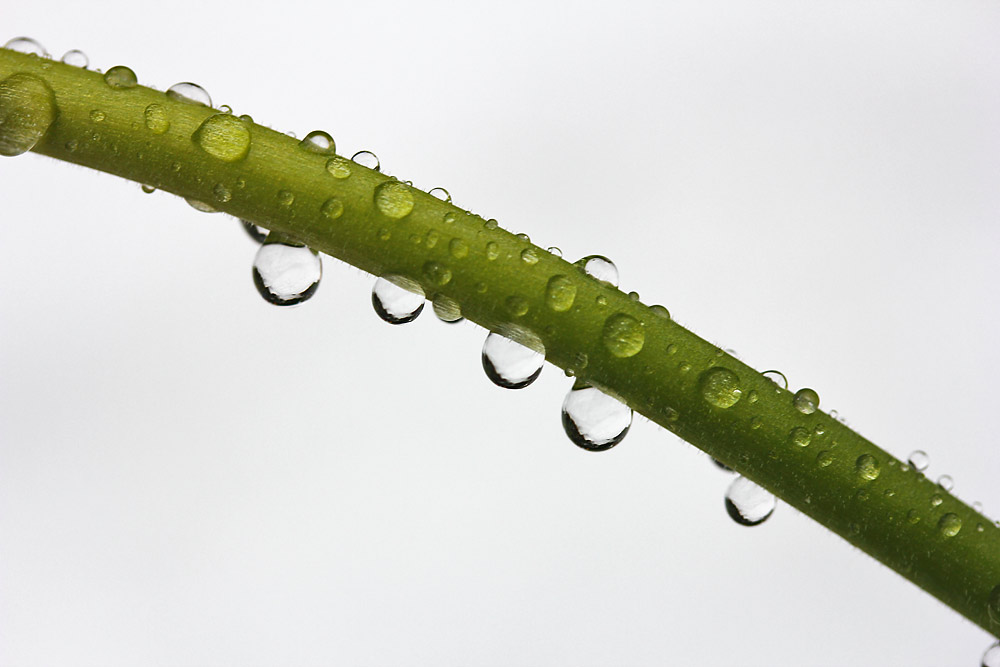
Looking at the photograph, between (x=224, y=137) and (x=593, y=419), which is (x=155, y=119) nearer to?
(x=224, y=137)

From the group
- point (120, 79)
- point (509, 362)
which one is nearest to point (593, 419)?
point (509, 362)

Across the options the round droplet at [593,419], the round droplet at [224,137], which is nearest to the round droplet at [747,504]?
the round droplet at [593,419]

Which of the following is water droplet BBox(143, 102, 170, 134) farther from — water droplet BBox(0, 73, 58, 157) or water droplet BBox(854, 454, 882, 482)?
water droplet BBox(854, 454, 882, 482)

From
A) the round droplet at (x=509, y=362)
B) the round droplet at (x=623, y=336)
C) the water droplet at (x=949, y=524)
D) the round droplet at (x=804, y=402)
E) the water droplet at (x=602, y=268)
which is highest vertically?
the water droplet at (x=602, y=268)

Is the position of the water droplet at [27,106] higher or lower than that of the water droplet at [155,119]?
lower

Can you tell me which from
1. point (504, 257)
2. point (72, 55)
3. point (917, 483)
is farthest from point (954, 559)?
point (72, 55)

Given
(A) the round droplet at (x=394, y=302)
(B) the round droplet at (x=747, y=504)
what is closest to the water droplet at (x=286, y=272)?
(A) the round droplet at (x=394, y=302)

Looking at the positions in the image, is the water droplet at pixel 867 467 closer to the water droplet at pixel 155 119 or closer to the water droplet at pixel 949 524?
the water droplet at pixel 949 524
